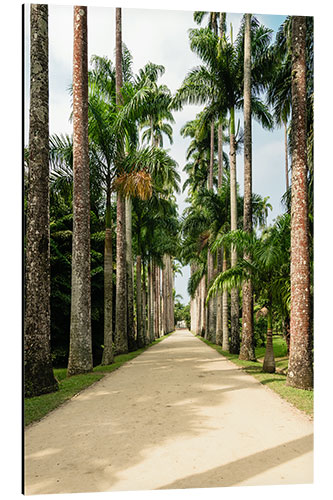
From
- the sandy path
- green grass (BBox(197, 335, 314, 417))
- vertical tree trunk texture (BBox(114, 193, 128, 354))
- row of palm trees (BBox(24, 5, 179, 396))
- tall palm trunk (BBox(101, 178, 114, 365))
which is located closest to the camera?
the sandy path

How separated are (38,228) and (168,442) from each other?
3897mm

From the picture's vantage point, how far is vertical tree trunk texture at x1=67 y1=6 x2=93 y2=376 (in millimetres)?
8617

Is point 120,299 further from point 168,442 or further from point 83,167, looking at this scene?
point 168,442

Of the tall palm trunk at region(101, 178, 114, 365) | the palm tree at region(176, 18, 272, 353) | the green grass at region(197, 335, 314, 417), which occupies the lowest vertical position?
the green grass at region(197, 335, 314, 417)

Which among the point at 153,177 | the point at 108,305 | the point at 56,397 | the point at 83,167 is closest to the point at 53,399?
the point at 56,397

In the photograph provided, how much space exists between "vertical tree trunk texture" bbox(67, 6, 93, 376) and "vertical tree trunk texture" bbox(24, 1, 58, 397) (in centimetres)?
211

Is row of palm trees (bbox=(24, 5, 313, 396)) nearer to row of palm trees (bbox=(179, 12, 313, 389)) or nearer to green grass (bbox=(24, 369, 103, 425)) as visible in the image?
row of palm trees (bbox=(179, 12, 313, 389))

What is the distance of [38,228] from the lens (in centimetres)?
641

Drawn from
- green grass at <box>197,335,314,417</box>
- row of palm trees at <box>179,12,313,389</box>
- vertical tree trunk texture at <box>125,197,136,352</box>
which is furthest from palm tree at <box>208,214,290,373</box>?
vertical tree trunk texture at <box>125,197,136,352</box>

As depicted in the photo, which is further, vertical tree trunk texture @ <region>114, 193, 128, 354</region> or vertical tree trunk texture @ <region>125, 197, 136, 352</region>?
vertical tree trunk texture @ <region>125, 197, 136, 352</region>

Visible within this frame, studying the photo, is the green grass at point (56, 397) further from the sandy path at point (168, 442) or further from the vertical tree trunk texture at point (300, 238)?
the vertical tree trunk texture at point (300, 238)

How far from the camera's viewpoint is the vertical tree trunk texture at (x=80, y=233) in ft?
28.3
